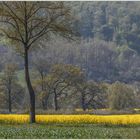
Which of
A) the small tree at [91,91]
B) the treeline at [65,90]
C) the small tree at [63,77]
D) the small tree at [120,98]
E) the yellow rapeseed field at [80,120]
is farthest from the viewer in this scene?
the small tree at [120,98]

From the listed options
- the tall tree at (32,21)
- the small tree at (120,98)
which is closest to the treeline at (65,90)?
the small tree at (120,98)

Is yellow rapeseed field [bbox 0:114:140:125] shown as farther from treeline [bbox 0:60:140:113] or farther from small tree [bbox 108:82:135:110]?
small tree [bbox 108:82:135:110]

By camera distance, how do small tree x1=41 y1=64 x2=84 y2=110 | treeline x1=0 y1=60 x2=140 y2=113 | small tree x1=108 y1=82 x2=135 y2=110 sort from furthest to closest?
small tree x1=108 y1=82 x2=135 y2=110, treeline x1=0 y1=60 x2=140 y2=113, small tree x1=41 y1=64 x2=84 y2=110

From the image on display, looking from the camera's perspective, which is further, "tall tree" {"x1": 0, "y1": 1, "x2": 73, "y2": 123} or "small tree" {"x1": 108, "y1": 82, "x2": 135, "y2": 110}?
"small tree" {"x1": 108, "y1": 82, "x2": 135, "y2": 110}

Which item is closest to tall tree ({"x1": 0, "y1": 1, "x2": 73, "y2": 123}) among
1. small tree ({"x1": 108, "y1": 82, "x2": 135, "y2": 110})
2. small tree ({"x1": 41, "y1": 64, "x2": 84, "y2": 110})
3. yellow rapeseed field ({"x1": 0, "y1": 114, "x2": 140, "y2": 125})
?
yellow rapeseed field ({"x1": 0, "y1": 114, "x2": 140, "y2": 125})

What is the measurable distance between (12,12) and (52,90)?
64.6m

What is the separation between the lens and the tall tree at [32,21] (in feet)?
121

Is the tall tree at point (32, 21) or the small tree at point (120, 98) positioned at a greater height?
the tall tree at point (32, 21)

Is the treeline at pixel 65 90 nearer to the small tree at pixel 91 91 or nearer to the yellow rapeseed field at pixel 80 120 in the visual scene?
the small tree at pixel 91 91

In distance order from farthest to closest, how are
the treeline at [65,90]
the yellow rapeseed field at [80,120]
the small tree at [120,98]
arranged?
the small tree at [120,98] → the treeline at [65,90] → the yellow rapeseed field at [80,120]

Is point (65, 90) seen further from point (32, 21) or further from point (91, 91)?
point (32, 21)

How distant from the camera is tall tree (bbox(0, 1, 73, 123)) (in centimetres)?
3694

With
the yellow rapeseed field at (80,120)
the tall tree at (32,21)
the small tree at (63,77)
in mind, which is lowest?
the yellow rapeseed field at (80,120)

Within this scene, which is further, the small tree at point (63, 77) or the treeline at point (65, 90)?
the treeline at point (65, 90)
